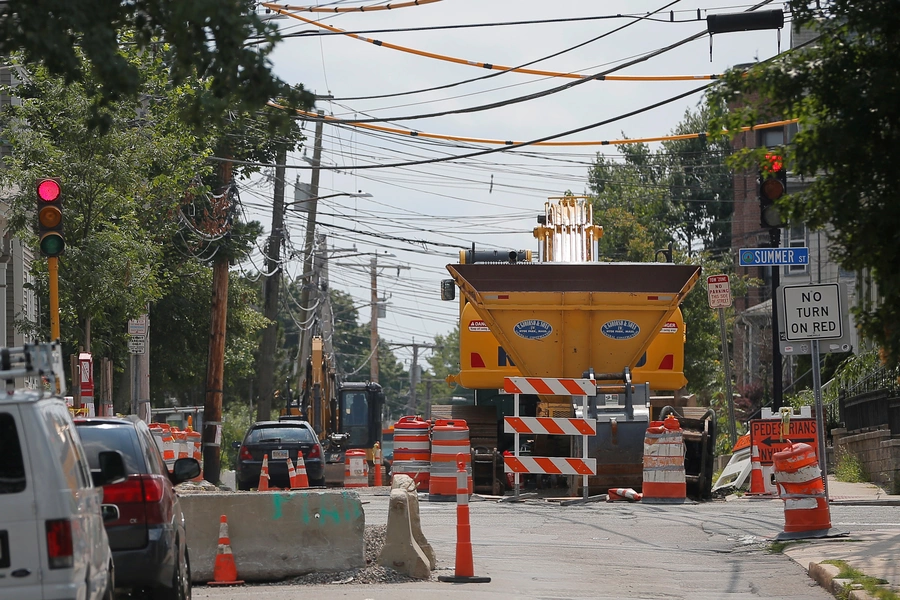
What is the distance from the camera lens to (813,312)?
1473 cm

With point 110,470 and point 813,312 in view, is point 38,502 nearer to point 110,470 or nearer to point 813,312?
point 110,470

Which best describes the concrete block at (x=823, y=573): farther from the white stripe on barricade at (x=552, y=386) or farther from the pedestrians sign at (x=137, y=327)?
the pedestrians sign at (x=137, y=327)

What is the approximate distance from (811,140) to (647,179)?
61.7m

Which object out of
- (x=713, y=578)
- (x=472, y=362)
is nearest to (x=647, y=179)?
(x=472, y=362)

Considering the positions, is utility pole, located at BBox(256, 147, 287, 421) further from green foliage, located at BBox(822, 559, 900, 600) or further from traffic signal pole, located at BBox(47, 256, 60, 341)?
green foliage, located at BBox(822, 559, 900, 600)

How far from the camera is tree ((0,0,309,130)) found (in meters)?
6.87

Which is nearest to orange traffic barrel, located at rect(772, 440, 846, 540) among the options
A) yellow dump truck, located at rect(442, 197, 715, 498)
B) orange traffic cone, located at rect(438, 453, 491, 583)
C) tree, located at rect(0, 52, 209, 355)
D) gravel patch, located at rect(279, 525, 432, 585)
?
orange traffic cone, located at rect(438, 453, 491, 583)

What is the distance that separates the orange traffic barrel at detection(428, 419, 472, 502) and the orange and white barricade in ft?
2.56

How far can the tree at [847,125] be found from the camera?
25.6 feet

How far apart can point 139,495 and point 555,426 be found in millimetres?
9540

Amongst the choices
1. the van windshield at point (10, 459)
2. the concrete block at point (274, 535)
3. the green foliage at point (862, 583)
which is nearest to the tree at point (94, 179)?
the concrete block at point (274, 535)

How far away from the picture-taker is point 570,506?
58.4 ft

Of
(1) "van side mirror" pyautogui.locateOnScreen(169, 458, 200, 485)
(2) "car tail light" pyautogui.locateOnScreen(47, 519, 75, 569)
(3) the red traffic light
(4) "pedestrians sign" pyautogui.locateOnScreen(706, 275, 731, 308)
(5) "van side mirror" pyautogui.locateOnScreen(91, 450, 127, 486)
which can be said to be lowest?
(2) "car tail light" pyautogui.locateOnScreen(47, 519, 75, 569)

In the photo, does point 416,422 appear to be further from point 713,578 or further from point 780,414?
point 713,578
